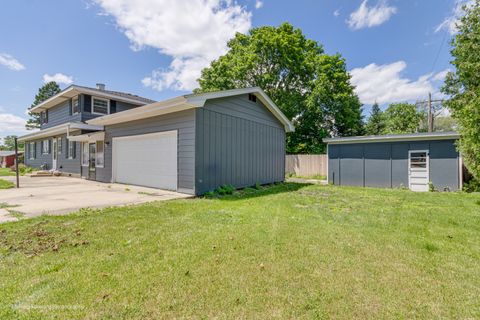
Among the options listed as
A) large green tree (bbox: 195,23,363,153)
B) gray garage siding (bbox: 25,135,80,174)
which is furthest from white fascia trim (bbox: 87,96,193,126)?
large green tree (bbox: 195,23,363,153)

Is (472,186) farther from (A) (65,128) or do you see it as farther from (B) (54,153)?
(B) (54,153)

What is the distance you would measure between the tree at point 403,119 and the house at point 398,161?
21135 mm

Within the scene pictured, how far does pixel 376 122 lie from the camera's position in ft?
108

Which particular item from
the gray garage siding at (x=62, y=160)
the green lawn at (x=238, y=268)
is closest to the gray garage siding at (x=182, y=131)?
the green lawn at (x=238, y=268)

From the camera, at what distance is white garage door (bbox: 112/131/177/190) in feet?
28.0

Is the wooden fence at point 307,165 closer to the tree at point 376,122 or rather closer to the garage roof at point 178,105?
the garage roof at point 178,105

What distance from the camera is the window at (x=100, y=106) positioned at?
48.9ft

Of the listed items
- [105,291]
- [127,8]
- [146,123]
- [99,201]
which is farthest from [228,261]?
[127,8]

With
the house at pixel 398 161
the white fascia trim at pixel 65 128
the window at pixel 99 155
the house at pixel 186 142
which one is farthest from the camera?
the white fascia trim at pixel 65 128

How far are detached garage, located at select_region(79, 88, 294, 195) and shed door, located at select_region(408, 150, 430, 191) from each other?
587cm

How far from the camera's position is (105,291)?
7.14ft

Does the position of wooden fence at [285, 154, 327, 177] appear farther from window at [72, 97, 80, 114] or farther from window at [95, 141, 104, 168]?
window at [72, 97, 80, 114]

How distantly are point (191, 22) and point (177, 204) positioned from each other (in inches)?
377

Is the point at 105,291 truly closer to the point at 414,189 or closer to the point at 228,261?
the point at 228,261
